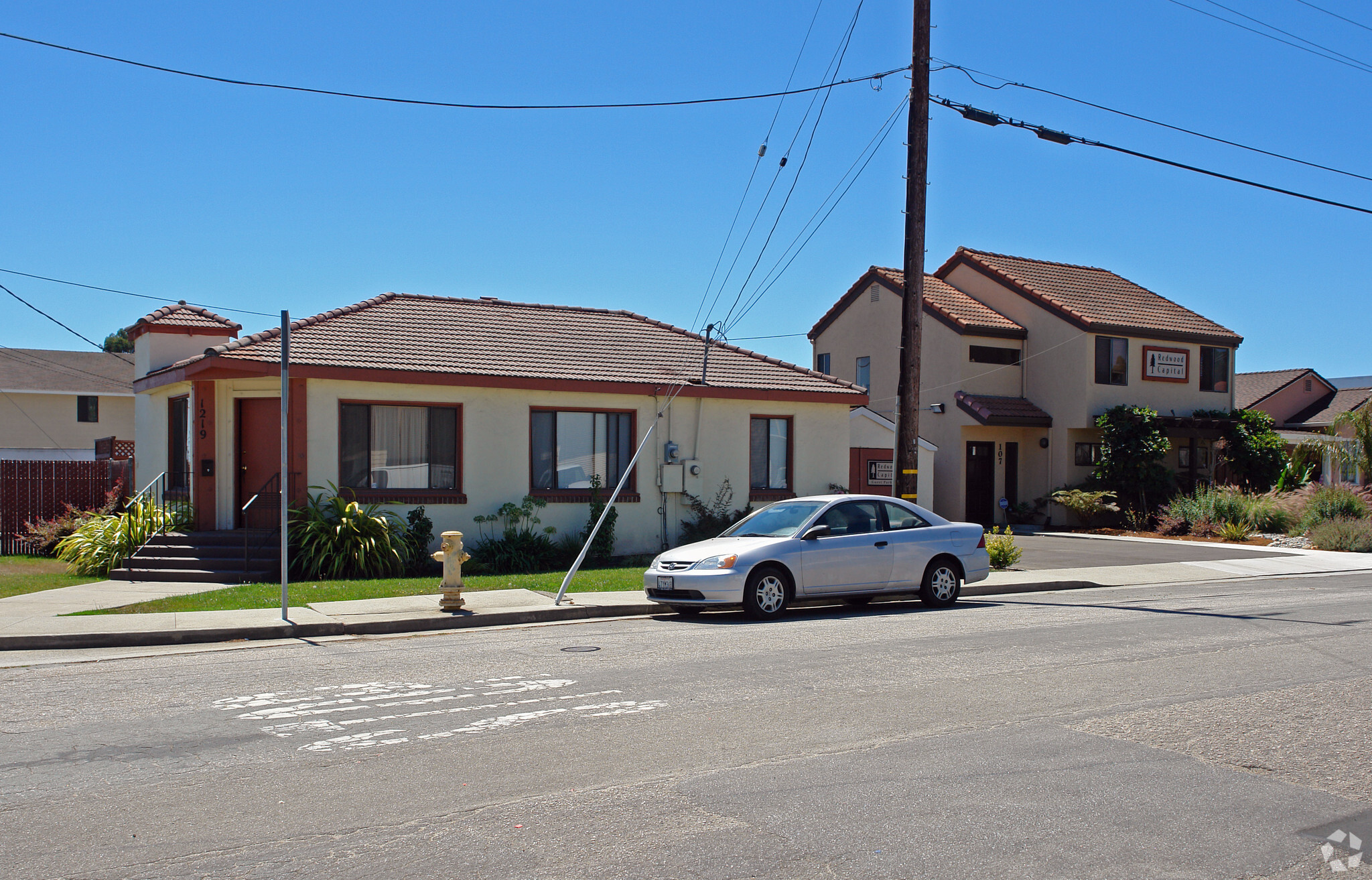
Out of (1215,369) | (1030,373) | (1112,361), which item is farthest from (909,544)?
(1215,369)

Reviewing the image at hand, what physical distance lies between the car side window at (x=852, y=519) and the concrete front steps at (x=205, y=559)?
824 cm

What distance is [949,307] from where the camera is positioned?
31750 mm

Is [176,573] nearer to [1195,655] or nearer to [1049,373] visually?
[1195,655]

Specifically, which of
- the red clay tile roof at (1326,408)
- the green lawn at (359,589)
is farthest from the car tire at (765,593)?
the red clay tile roof at (1326,408)

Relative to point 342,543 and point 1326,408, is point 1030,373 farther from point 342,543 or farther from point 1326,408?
point 342,543

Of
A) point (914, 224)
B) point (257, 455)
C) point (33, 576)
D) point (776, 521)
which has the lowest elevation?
point (33, 576)

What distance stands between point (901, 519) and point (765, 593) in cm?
233

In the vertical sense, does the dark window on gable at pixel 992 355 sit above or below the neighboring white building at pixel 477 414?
above

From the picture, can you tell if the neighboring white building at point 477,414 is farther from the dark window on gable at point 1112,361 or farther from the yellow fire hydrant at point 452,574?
the dark window on gable at point 1112,361

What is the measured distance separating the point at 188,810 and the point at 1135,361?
30615 mm

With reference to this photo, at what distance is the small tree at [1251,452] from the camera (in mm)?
31141

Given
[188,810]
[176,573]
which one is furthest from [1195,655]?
[176,573]

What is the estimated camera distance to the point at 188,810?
5.27 m

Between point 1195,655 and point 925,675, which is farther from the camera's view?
point 1195,655
